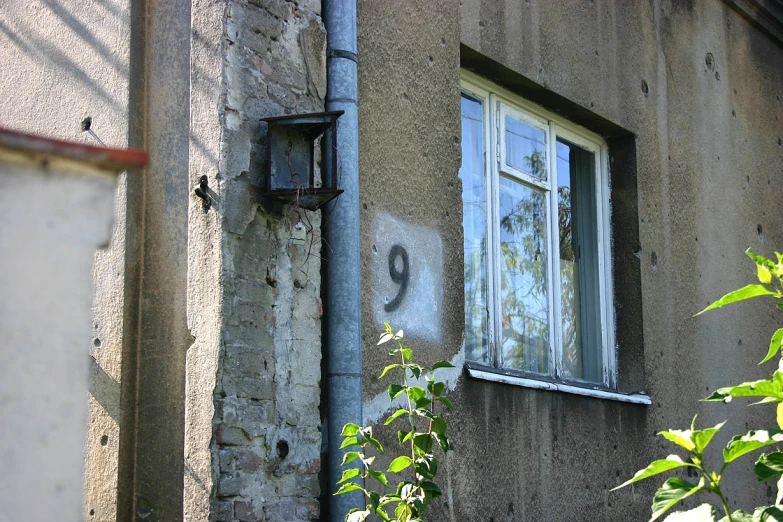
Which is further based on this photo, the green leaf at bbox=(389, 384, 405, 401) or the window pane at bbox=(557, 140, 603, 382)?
the window pane at bbox=(557, 140, 603, 382)

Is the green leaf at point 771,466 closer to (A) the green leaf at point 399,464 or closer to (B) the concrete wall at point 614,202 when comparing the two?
(A) the green leaf at point 399,464

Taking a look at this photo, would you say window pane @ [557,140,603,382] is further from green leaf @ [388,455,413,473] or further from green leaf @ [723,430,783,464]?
green leaf @ [723,430,783,464]

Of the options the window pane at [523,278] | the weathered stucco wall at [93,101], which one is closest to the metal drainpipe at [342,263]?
the weathered stucco wall at [93,101]

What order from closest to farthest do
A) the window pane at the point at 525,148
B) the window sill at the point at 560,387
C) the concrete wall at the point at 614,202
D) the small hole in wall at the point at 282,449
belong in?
the small hole in wall at the point at 282,449 → the concrete wall at the point at 614,202 → the window sill at the point at 560,387 → the window pane at the point at 525,148

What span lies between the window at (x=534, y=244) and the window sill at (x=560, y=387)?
0.06 metres

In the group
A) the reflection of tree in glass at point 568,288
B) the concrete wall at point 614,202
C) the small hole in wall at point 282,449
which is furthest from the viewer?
the reflection of tree in glass at point 568,288

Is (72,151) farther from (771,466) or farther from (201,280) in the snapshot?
(201,280)

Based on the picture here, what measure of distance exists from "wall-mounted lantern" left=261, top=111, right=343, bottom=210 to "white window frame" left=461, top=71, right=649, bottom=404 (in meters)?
1.29

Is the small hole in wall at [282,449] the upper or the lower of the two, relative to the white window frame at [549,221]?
lower

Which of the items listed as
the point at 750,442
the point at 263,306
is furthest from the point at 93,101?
the point at 750,442

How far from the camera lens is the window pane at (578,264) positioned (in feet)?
20.1

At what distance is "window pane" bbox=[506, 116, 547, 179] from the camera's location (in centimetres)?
579

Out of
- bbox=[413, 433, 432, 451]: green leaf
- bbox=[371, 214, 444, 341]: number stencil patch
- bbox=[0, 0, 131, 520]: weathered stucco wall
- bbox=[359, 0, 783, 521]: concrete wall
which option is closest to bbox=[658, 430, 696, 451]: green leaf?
bbox=[413, 433, 432, 451]: green leaf

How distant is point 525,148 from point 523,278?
735 millimetres
